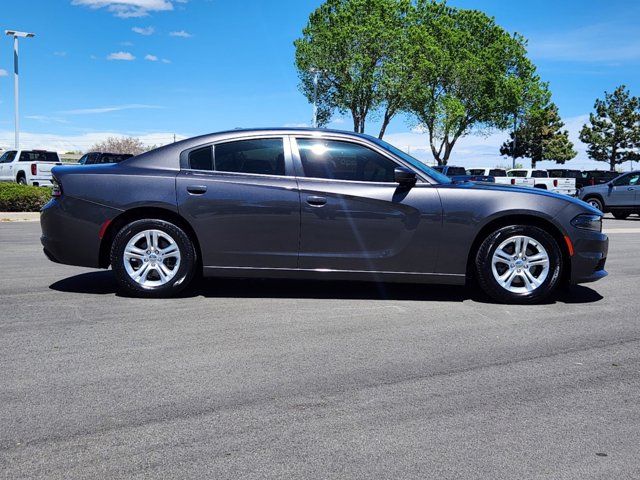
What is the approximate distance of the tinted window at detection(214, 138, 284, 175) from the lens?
612 cm

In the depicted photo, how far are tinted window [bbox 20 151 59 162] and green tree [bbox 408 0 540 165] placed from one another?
25.5m

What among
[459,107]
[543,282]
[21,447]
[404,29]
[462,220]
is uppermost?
[404,29]

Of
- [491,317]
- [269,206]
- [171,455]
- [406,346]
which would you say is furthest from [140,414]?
[491,317]

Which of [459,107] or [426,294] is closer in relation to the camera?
[426,294]

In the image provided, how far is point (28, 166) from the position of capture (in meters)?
26.1

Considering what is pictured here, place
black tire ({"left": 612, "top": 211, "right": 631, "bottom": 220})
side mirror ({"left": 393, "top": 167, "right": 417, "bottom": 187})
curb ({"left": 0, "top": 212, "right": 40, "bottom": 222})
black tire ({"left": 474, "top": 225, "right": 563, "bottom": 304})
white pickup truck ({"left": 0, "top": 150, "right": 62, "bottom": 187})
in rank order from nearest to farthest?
1. side mirror ({"left": 393, "top": 167, "right": 417, "bottom": 187})
2. black tire ({"left": 474, "top": 225, "right": 563, "bottom": 304})
3. curb ({"left": 0, "top": 212, "right": 40, "bottom": 222})
4. black tire ({"left": 612, "top": 211, "right": 631, "bottom": 220})
5. white pickup truck ({"left": 0, "top": 150, "right": 62, "bottom": 187})

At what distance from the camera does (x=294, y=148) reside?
243 inches

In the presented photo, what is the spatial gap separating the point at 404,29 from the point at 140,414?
45.5 metres

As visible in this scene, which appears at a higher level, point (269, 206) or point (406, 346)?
point (269, 206)

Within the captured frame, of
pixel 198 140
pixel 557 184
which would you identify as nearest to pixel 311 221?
pixel 198 140

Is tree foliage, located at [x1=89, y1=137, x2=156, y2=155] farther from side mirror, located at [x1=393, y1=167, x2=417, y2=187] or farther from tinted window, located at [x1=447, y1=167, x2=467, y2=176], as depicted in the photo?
side mirror, located at [x1=393, y1=167, x2=417, y2=187]

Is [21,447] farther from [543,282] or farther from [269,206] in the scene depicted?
[543,282]

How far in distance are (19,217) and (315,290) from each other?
1221 cm

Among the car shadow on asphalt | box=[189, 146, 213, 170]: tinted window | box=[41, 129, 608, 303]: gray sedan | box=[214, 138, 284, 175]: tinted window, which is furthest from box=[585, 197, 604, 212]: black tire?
box=[189, 146, 213, 170]: tinted window
